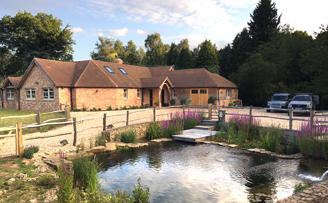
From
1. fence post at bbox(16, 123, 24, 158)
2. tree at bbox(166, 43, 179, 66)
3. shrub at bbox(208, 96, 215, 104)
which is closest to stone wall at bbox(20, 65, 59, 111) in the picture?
fence post at bbox(16, 123, 24, 158)

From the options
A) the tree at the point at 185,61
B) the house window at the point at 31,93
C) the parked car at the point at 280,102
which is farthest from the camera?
the tree at the point at 185,61

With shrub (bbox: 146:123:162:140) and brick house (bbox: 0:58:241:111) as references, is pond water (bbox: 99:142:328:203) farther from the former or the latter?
brick house (bbox: 0:58:241:111)

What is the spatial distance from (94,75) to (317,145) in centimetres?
2223

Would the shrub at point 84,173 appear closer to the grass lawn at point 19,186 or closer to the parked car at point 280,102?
the grass lawn at point 19,186

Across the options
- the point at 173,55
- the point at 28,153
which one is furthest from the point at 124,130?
the point at 173,55

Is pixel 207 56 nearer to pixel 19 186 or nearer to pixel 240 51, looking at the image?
pixel 240 51

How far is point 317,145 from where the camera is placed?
907 centimetres

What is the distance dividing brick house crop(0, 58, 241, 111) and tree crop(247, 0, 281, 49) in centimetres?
1466

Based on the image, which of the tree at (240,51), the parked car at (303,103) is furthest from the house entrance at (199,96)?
the tree at (240,51)

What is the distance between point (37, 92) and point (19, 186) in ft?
70.1

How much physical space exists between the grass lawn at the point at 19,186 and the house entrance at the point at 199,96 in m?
22.4

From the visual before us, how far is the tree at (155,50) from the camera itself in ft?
191

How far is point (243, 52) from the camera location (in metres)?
40.3

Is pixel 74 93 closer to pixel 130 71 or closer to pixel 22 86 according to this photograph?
pixel 22 86
